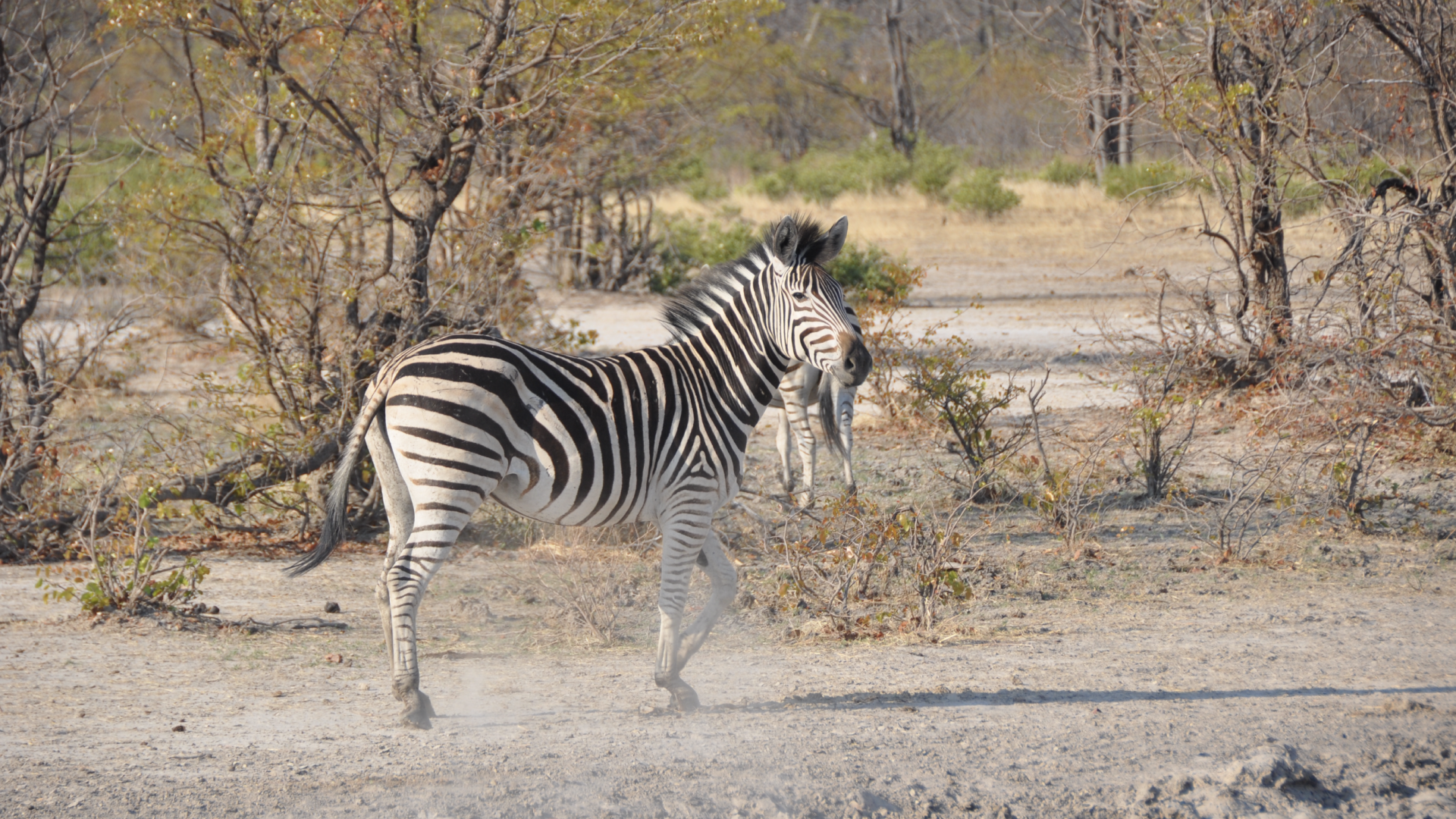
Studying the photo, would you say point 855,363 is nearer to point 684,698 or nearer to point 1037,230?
point 684,698

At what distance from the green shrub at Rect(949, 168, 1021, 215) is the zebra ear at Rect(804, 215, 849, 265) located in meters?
20.9

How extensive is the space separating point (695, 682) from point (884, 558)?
1561 mm

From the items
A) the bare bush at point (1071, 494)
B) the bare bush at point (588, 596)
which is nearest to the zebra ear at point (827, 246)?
the bare bush at point (588, 596)

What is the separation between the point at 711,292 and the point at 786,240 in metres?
0.48

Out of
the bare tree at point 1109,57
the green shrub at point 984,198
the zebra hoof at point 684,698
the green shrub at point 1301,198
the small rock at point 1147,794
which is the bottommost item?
the small rock at point 1147,794

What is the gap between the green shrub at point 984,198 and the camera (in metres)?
25.2

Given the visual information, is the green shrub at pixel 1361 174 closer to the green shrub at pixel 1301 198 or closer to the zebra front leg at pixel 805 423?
the green shrub at pixel 1301 198

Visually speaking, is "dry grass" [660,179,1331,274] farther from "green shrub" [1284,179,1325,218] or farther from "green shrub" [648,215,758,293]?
"green shrub" [648,215,758,293]

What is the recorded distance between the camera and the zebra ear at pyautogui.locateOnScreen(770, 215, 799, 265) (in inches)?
198

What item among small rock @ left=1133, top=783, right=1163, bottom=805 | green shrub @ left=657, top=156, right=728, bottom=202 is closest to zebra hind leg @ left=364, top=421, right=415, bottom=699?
small rock @ left=1133, top=783, right=1163, bottom=805

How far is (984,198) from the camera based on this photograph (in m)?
25.3

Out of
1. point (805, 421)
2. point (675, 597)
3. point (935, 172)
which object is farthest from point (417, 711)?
point (935, 172)

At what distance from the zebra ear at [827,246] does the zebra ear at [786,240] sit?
9 centimetres

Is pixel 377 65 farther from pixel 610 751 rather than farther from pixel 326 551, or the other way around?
pixel 610 751
